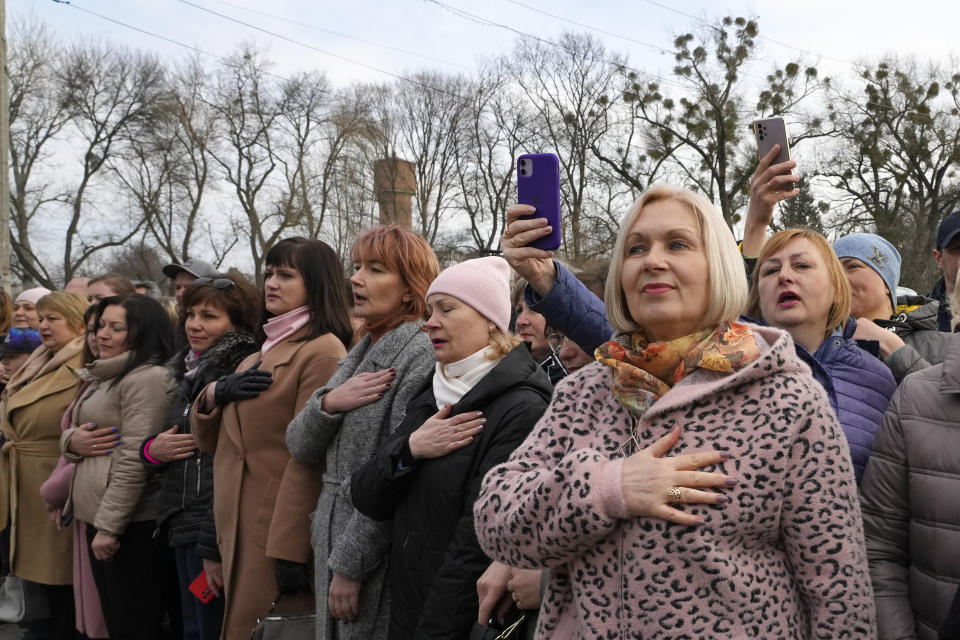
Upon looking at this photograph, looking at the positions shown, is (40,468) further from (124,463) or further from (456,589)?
(456,589)

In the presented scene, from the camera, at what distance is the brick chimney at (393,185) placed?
31.1 m

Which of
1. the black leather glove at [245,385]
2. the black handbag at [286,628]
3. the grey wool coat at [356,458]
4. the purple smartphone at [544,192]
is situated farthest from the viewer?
the black leather glove at [245,385]

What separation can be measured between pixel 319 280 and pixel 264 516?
121 cm

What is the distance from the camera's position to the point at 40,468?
567 cm

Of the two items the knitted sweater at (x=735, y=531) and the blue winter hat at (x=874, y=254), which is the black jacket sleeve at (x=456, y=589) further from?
the blue winter hat at (x=874, y=254)

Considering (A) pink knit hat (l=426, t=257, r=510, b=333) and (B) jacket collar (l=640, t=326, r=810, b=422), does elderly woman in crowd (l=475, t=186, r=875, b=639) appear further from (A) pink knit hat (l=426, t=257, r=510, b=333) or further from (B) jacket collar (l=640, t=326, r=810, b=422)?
(A) pink knit hat (l=426, t=257, r=510, b=333)

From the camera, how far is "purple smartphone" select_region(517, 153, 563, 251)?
238cm

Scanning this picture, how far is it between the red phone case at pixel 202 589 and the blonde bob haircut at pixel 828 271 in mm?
3077

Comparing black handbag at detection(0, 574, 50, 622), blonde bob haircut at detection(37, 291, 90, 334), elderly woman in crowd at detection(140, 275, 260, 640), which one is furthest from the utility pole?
elderly woman in crowd at detection(140, 275, 260, 640)

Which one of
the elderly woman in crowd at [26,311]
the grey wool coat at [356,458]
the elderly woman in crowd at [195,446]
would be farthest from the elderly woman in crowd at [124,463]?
the elderly woman in crowd at [26,311]

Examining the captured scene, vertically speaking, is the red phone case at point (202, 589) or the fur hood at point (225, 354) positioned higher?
the fur hood at point (225, 354)

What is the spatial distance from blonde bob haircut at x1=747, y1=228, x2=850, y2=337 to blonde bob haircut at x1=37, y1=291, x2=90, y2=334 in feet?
16.6

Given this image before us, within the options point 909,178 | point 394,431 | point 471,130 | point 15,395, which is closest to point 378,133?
point 471,130

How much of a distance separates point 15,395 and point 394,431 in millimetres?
4015
